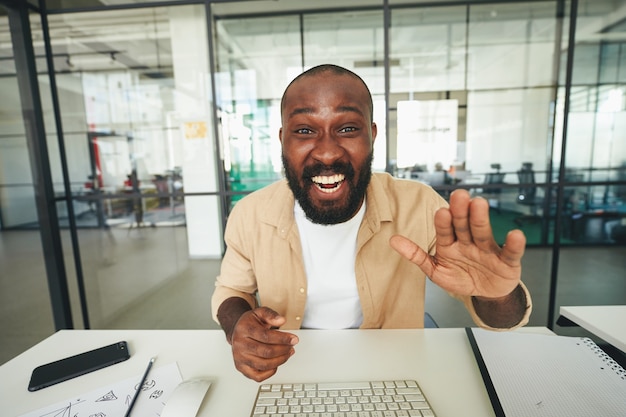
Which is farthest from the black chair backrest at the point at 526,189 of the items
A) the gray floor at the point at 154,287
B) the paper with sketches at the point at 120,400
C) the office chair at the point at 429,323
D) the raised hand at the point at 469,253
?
the paper with sketches at the point at 120,400

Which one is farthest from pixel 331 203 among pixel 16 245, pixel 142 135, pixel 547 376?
pixel 16 245

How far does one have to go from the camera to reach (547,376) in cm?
78

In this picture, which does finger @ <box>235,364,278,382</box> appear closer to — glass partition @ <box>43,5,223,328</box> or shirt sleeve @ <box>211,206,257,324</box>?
shirt sleeve @ <box>211,206,257,324</box>

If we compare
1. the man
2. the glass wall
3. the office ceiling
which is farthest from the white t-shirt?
the office ceiling

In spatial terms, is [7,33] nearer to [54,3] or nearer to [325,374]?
[54,3]

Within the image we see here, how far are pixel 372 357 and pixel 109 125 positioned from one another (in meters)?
5.79

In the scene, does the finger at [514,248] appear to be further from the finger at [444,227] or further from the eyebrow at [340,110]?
the eyebrow at [340,110]

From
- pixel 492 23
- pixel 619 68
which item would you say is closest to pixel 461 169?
pixel 492 23

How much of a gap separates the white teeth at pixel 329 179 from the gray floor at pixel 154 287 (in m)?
2.36

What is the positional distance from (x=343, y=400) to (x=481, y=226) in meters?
0.50

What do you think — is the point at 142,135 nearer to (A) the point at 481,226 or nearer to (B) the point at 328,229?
(B) the point at 328,229

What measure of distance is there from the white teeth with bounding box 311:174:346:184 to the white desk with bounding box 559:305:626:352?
85 centimetres

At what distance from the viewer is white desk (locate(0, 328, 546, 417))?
751 millimetres

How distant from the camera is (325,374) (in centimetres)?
83
